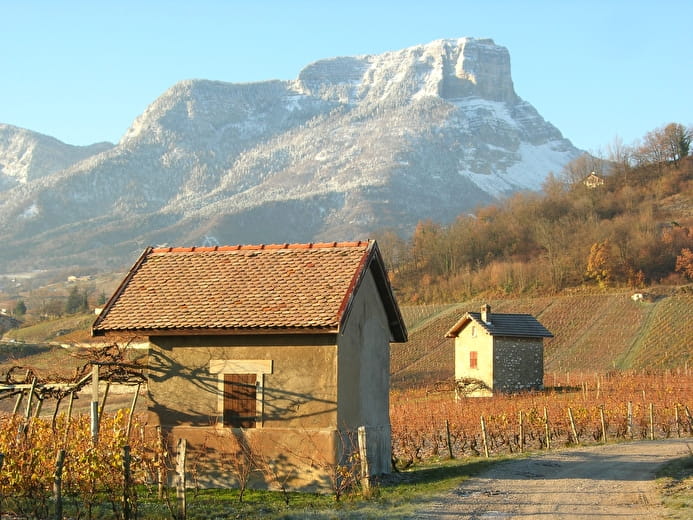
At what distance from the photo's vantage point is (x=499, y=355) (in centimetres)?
5041

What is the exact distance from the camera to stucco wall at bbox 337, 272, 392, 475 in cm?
1903

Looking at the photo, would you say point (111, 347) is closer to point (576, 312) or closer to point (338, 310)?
point (338, 310)

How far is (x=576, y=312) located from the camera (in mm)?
75875

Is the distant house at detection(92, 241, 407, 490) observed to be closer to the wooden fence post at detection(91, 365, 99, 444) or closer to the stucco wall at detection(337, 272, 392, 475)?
the stucco wall at detection(337, 272, 392, 475)

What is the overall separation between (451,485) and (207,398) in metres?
5.14

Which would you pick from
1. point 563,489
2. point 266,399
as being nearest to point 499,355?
point 563,489

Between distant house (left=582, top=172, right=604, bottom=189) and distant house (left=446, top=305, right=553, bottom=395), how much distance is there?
6645 centimetres

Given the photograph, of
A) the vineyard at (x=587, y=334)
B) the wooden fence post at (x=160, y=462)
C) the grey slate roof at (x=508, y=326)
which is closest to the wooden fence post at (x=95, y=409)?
the wooden fence post at (x=160, y=462)

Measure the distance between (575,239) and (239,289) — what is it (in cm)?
8051

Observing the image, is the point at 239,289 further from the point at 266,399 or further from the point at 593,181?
the point at 593,181

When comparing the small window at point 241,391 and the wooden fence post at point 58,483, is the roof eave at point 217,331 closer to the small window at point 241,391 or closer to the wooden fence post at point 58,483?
the small window at point 241,391

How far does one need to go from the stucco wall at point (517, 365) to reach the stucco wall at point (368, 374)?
1133 inches

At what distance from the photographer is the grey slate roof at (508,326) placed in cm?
5056

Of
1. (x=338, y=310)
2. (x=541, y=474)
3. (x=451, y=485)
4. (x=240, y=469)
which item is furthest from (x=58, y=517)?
(x=541, y=474)
